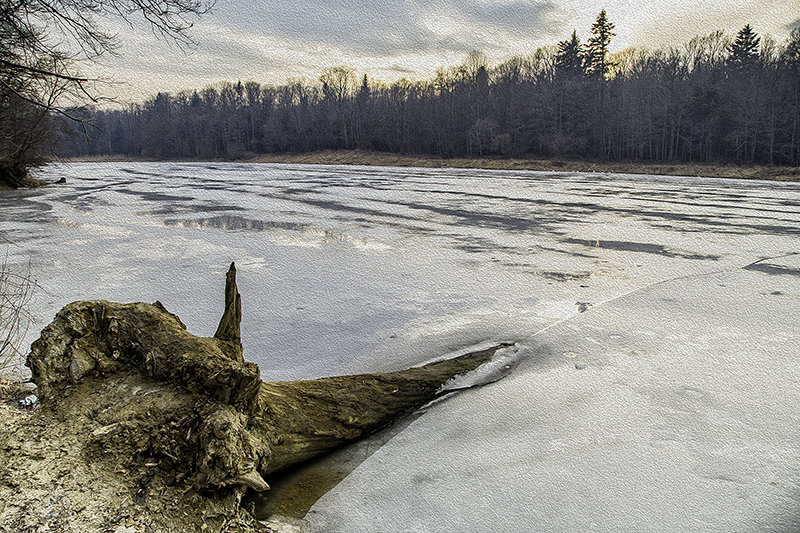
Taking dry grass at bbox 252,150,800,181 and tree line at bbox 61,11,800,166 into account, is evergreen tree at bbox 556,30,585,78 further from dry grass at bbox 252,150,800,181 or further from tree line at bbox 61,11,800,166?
dry grass at bbox 252,150,800,181

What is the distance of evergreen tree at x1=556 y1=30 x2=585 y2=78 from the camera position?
216 ft

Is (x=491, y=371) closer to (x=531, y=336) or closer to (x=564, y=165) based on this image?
(x=531, y=336)

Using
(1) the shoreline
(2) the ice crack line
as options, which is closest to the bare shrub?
(2) the ice crack line

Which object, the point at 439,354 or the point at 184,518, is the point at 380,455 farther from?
the point at 439,354

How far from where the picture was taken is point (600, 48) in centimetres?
6550

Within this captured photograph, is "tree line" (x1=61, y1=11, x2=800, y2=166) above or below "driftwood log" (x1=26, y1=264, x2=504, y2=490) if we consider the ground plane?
above

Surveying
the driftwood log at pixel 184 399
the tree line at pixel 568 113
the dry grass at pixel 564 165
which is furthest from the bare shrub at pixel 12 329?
the tree line at pixel 568 113

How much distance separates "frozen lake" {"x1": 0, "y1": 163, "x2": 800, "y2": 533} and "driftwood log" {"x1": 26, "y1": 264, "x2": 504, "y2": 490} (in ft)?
1.28

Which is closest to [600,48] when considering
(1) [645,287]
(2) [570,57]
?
(2) [570,57]

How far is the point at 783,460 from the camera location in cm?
287

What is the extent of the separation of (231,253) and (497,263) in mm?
4478

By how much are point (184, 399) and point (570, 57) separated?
242 feet

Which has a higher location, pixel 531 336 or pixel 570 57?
pixel 570 57

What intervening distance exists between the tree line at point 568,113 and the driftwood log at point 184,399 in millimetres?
46018
